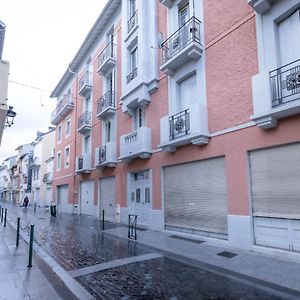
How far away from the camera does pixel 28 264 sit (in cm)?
709

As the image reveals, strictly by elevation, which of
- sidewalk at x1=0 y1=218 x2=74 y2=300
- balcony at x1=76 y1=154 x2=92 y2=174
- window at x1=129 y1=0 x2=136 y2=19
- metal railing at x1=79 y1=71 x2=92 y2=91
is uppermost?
window at x1=129 y1=0 x2=136 y2=19

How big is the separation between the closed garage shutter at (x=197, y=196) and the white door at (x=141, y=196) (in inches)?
59.1

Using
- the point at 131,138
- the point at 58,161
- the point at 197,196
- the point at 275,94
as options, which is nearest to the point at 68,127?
the point at 58,161

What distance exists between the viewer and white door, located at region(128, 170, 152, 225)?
13.5 m

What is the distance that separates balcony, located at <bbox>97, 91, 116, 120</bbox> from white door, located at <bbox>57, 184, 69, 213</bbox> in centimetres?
1023

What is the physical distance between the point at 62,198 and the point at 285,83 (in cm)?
2327

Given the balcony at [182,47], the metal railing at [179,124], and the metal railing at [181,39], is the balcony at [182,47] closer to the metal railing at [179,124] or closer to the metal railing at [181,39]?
the metal railing at [181,39]

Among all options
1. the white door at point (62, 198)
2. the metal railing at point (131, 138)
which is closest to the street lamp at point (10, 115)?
the metal railing at point (131, 138)

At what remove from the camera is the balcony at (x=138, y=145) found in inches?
518

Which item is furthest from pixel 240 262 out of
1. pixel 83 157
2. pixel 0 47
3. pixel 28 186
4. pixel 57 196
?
pixel 28 186

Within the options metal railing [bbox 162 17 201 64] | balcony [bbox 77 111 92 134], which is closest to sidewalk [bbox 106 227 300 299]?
metal railing [bbox 162 17 201 64]

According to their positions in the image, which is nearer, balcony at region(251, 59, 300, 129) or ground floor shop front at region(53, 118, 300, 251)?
balcony at region(251, 59, 300, 129)

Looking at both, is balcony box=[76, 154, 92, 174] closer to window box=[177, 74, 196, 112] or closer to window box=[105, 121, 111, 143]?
window box=[105, 121, 111, 143]

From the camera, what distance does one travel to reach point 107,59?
670 inches
